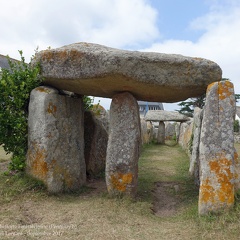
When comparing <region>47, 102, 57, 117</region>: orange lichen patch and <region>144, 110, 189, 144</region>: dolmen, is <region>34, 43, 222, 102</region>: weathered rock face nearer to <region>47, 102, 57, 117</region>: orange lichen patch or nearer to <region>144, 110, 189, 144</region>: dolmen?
<region>47, 102, 57, 117</region>: orange lichen patch

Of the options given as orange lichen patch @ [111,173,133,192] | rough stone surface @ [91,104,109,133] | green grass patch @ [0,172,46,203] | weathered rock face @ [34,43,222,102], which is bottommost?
green grass patch @ [0,172,46,203]

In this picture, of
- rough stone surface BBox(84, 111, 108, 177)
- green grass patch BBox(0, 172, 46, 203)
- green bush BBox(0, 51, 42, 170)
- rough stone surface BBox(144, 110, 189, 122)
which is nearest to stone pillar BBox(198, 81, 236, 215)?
green grass patch BBox(0, 172, 46, 203)

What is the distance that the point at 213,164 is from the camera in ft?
14.5

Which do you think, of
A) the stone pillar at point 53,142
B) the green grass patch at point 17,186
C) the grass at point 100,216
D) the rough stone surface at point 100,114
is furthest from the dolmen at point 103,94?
the rough stone surface at point 100,114

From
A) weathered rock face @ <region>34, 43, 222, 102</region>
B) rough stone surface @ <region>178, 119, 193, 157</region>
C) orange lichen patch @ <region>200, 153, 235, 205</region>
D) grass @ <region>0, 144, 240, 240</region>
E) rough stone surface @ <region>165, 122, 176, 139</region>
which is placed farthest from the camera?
rough stone surface @ <region>165, 122, 176, 139</region>

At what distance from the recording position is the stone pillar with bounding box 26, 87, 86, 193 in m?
5.47

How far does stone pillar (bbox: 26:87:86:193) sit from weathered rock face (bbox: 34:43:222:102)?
0.54 meters

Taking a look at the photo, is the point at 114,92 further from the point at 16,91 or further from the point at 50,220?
the point at 50,220

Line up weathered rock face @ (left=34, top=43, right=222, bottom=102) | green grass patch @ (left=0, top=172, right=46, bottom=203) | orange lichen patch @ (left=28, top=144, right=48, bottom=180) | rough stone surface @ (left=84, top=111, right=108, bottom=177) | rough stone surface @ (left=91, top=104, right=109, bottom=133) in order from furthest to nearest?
rough stone surface @ (left=91, top=104, right=109, bottom=133)
rough stone surface @ (left=84, top=111, right=108, bottom=177)
orange lichen patch @ (left=28, top=144, right=48, bottom=180)
green grass patch @ (left=0, top=172, right=46, bottom=203)
weathered rock face @ (left=34, top=43, right=222, bottom=102)

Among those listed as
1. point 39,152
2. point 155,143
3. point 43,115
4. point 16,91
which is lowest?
point 155,143

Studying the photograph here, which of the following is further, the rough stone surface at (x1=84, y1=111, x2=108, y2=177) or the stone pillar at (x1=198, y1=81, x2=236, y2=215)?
the rough stone surface at (x1=84, y1=111, x2=108, y2=177)

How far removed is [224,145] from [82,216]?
238cm

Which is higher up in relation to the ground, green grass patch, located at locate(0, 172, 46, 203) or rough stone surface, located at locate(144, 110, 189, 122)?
rough stone surface, located at locate(144, 110, 189, 122)

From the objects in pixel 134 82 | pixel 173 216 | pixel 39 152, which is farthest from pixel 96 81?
pixel 173 216
